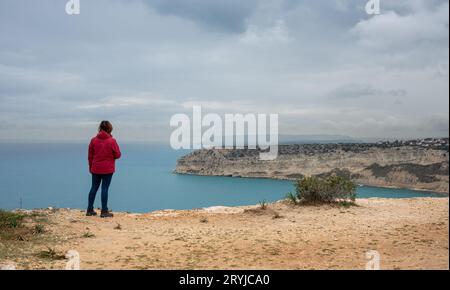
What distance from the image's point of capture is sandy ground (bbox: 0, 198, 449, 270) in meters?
6.48

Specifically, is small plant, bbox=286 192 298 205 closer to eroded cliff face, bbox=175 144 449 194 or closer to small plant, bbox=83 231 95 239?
small plant, bbox=83 231 95 239

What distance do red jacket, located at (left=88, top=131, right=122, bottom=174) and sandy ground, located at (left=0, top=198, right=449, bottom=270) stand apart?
4.11 ft

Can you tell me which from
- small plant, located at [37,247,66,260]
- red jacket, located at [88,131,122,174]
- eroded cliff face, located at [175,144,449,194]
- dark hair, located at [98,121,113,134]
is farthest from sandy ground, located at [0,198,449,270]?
eroded cliff face, located at [175,144,449,194]

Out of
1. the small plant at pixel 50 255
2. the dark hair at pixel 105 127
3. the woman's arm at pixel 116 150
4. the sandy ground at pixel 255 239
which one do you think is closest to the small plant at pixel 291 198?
the sandy ground at pixel 255 239

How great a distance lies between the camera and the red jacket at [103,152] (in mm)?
10502

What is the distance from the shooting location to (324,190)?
12555mm

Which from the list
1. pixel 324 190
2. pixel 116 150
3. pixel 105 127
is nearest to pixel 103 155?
pixel 116 150

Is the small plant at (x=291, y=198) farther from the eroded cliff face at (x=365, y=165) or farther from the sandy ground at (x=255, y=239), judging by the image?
the eroded cliff face at (x=365, y=165)

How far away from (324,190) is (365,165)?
95345 mm
